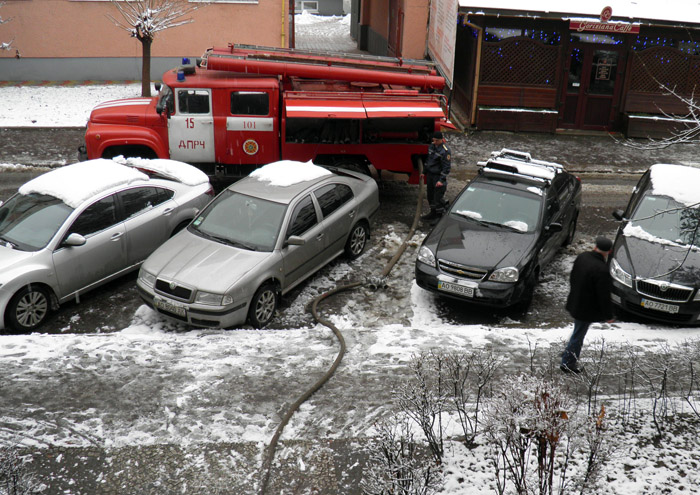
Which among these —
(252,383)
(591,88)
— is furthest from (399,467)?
(591,88)

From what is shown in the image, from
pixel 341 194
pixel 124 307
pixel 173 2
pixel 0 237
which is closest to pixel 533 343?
pixel 341 194

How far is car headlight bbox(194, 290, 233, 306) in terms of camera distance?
767 centimetres

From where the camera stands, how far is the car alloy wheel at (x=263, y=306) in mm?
8094

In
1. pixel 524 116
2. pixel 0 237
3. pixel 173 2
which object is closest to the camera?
pixel 0 237

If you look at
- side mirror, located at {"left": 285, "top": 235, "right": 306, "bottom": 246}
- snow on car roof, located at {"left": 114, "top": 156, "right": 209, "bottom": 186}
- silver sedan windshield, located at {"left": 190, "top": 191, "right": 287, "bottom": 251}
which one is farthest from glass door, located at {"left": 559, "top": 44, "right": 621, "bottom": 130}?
side mirror, located at {"left": 285, "top": 235, "right": 306, "bottom": 246}

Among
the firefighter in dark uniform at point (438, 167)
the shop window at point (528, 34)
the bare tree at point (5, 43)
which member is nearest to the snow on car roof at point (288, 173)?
the firefighter in dark uniform at point (438, 167)

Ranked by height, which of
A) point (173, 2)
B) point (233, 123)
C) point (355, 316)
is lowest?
point (355, 316)

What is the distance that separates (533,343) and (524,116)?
11498 millimetres

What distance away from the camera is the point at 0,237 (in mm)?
8242

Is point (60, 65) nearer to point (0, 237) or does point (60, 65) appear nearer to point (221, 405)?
point (0, 237)

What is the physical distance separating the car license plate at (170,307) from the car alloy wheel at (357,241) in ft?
10.3

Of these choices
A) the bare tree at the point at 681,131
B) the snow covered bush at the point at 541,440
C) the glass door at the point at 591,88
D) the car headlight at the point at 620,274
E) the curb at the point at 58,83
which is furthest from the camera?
the curb at the point at 58,83

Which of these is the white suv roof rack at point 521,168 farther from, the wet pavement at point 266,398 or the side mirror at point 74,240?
the side mirror at point 74,240

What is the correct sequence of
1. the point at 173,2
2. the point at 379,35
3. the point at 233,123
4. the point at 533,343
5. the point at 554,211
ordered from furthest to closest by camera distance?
the point at 379,35, the point at 173,2, the point at 233,123, the point at 554,211, the point at 533,343
